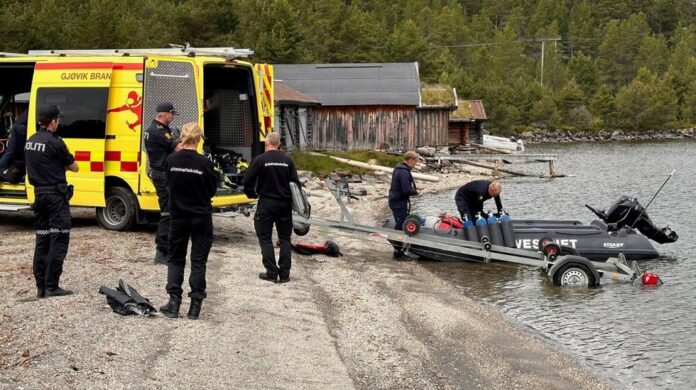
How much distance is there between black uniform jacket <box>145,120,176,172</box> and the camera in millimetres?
12461

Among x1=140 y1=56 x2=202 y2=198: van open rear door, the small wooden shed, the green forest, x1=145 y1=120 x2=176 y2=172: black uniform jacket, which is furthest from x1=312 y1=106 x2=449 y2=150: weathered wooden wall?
x1=145 y1=120 x2=176 y2=172: black uniform jacket

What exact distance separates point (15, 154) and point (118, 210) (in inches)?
80.0

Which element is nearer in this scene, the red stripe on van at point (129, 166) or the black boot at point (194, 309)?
the black boot at point (194, 309)

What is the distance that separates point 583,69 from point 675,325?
10649 cm

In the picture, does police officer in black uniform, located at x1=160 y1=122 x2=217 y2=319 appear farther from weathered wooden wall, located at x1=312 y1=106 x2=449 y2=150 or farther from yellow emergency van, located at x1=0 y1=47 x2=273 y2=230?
weathered wooden wall, located at x1=312 y1=106 x2=449 y2=150

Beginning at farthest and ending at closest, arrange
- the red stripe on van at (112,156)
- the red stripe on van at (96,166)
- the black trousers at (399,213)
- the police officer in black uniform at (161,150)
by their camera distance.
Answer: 1. the black trousers at (399,213)
2. the red stripe on van at (96,166)
3. the red stripe on van at (112,156)
4. the police officer in black uniform at (161,150)

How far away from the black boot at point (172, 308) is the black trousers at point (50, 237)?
140 centimetres

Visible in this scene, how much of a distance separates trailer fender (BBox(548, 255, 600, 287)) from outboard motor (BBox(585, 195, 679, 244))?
325 cm

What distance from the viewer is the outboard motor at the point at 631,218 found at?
17.8 m

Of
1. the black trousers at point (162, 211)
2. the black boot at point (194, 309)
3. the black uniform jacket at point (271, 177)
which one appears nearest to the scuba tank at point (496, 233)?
the black uniform jacket at point (271, 177)

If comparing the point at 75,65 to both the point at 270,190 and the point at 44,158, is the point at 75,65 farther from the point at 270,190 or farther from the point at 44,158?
the point at 44,158

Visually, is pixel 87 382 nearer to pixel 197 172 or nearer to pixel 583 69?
pixel 197 172

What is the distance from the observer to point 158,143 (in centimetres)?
1249

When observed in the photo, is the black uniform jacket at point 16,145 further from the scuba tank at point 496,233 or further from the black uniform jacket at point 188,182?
the scuba tank at point 496,233
